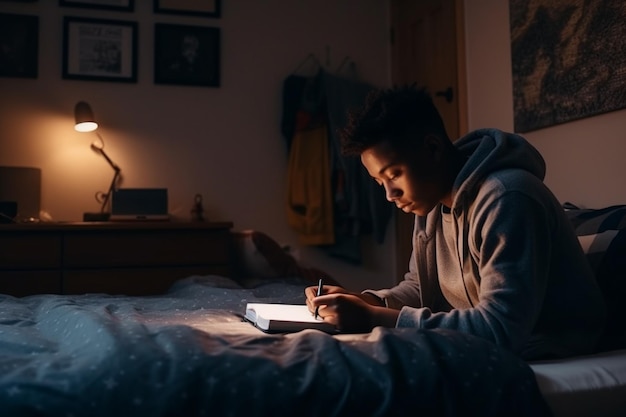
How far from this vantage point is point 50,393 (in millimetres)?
799

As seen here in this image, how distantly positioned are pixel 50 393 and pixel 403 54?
137 inches

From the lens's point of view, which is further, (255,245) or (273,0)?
(273,0)

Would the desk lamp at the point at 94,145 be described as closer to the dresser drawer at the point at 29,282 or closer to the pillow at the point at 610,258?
the dresser drawer at the point at 29,282

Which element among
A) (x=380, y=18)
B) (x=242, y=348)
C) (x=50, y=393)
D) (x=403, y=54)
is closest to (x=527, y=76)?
(x=403, y=54)

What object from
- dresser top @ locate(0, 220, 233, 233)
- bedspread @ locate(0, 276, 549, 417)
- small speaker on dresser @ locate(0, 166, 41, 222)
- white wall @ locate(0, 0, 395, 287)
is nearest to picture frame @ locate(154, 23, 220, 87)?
white wall @ locate(0, 0, 395, 287)

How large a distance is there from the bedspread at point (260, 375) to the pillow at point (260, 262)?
1977mm

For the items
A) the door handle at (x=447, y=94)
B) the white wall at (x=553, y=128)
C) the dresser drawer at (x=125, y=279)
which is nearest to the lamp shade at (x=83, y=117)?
the dresser drawer at (x=125, y=279)

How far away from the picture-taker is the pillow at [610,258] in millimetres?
1393

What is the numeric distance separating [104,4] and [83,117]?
708 millimetres

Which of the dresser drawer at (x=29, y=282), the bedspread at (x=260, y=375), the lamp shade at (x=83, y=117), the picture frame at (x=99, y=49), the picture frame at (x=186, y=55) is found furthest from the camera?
the picture frame at (x=186, y=55)

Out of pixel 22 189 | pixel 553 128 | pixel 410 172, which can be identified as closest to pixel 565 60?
pixel 553 128

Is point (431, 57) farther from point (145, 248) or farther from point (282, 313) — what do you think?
point (282, 313)

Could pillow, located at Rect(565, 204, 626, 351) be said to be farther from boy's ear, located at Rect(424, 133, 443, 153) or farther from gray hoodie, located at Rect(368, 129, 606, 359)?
boy's ear, located at Rect(424, 133, 443, 153)

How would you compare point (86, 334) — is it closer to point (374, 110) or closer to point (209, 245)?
point (374, 110)
